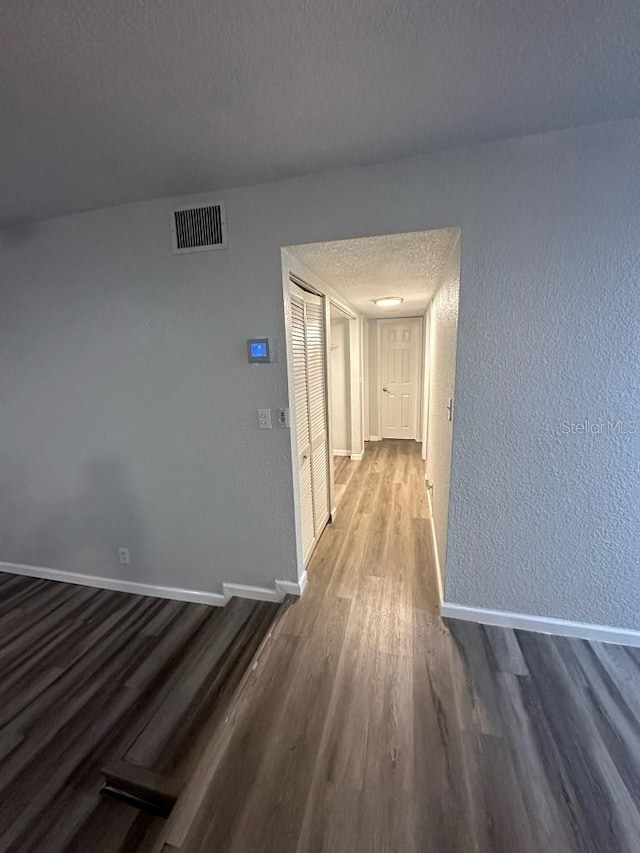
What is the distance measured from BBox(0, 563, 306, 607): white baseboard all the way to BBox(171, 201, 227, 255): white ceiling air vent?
1.96 m

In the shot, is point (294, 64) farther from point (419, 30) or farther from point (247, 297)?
point (247, 297)

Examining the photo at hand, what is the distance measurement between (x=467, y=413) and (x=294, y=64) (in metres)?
1.42

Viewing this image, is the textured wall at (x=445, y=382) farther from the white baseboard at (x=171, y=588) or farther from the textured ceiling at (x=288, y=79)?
the white baseboard at (x=171, y=588)

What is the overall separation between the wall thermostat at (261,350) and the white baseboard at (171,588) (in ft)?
4.36

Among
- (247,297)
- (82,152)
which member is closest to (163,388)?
(247,297)

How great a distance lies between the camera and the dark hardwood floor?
47.4 inches

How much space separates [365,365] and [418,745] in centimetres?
469

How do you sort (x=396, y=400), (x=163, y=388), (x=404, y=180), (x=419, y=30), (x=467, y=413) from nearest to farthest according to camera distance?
(x=419, y=30) < (x=404, y=180) < (x=467, y=413) < (x=163, y=388) < (x=396, y=400)

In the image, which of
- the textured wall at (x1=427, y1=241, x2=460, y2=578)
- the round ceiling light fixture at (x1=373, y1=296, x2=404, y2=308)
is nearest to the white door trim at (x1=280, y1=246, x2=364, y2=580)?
the textured wall at (x1=427, y1=241, x2=460, y2=578)

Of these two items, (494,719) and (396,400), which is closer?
(494,719)

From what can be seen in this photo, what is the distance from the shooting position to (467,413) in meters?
1.61

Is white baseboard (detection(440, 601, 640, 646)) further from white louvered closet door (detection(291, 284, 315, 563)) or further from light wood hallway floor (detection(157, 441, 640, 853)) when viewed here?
white louvered closet door (detection(291, 284, 315, 563))

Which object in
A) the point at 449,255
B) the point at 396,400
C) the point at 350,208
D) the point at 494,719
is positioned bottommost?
the point at 494,719

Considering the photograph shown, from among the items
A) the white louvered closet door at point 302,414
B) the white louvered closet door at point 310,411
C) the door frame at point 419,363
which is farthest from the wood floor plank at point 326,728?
the door frame at point 419,363
